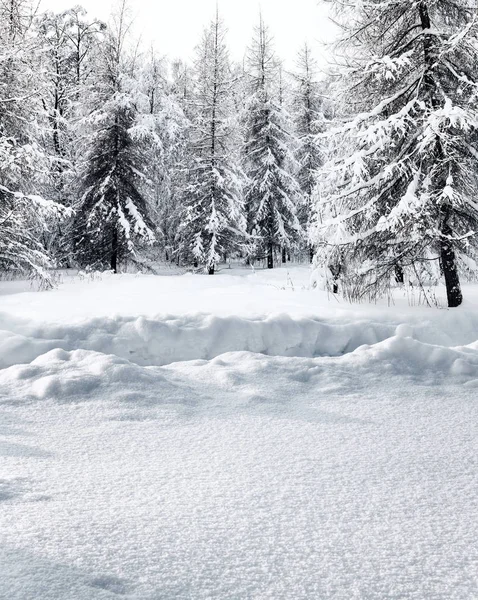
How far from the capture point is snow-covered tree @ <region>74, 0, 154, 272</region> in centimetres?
1894

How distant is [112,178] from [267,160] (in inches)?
355

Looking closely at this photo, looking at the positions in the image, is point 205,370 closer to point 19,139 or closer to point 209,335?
point 209,335

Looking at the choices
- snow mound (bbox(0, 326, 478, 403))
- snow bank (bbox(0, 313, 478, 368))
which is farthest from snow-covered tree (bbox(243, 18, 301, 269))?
snow mound (bbox(0, 326, 478, 403))

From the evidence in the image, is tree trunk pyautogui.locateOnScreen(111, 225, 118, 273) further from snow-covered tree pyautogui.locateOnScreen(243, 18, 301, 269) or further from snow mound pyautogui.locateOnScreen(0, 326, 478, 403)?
snow mound pyautogui.locateOnScreen(0, 326, 478, 403)

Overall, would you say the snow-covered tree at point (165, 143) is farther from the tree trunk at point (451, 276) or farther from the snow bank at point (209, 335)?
the snow bank at point (209, 335)

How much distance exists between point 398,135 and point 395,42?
6.54 feet

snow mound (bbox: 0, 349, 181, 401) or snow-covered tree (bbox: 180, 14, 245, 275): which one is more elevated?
snow-covered tree (bbox: 180, 14, 245, 275)

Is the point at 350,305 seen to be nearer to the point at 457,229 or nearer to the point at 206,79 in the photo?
the point at 457,229

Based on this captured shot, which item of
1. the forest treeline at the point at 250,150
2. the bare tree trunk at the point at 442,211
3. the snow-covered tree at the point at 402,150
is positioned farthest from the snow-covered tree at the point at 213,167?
the bare tree trunk at the point at 442,211

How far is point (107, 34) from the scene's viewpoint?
64.4 feet

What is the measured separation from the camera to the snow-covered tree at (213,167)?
21.5 metres

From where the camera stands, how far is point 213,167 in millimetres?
21344

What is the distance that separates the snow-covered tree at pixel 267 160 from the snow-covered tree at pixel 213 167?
2.54 m

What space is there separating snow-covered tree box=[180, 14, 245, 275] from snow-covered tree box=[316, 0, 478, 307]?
12682mm
